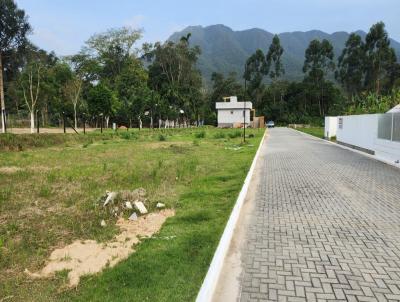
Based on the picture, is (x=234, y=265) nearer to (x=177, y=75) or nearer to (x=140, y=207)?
(x=140, y=207)

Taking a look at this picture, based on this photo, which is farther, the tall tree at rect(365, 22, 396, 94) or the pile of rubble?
the tall tree at rect(365, 22, 396, 94)

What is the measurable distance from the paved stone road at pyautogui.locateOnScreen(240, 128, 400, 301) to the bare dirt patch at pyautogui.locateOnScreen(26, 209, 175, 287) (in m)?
1.78

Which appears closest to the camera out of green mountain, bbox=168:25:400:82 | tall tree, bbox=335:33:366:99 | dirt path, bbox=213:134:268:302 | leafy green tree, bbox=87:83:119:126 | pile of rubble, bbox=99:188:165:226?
dirt path, bbox=213:134:268:302

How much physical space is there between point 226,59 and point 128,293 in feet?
514

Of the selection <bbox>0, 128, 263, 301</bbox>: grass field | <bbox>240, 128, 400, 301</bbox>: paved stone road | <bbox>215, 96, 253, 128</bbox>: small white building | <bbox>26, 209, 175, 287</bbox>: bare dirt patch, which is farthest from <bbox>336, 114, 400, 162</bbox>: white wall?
<bbox>215, 96, 253, 128</bbox>: small white building

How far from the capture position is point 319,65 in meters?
80.6

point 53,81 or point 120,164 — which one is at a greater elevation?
point 53,81

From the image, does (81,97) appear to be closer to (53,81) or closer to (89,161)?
(53,81)

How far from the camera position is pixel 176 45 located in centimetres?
6469

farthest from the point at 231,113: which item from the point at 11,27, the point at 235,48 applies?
the point at 235,48

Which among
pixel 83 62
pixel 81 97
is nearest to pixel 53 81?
pixel 81 97

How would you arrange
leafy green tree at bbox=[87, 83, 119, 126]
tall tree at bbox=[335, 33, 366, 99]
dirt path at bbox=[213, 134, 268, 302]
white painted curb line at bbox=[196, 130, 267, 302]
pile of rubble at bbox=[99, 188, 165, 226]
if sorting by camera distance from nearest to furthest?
white painted curb line at bbox=[196, 130, 267, 302] → dirt path at bbox=[213, 134, 268, 302] → pile of rubble at bbox=[99, 188, 165, 226] → leafy green tree at bbox=[87, 83, 119, 126] → tall tree at bbox=[335, 33, 366, 99]

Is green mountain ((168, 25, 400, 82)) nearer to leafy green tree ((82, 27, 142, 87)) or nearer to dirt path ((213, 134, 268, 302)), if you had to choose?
leafy green tree ((82, 27, 142, 87))

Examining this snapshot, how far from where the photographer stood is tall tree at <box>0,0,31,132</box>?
31.9 meters
